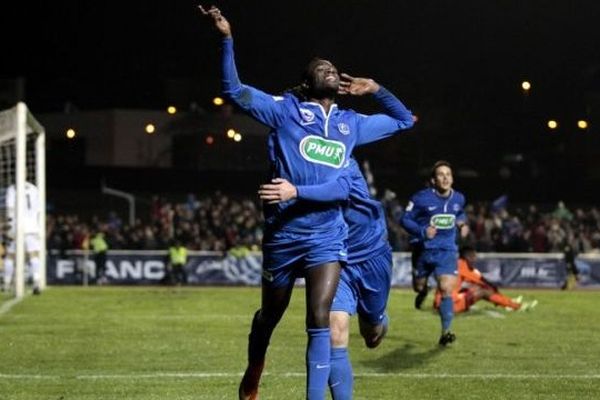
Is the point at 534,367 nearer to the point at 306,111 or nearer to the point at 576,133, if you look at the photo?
the point at 306,111

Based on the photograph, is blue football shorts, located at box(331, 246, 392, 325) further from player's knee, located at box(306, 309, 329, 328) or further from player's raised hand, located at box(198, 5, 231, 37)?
player's raised hand, located at box(198, 5, 231, 37)

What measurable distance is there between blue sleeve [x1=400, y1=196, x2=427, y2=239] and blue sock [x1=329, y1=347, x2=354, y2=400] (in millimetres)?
6837

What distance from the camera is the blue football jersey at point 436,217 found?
13820 mm

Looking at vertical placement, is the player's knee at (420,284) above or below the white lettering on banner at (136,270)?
below

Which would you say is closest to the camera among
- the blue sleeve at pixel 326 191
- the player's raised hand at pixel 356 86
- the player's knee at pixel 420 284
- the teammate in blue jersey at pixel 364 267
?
the blue sleeve at pixel 326 191

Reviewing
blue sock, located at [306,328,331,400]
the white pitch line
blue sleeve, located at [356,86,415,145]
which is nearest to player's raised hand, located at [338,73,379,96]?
blue sleeve, located at [356,86,415,145]

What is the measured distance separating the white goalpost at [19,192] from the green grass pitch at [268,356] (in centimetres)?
233

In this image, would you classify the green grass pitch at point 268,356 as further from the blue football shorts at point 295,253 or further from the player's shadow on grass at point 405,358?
the blue football shorts at point 295,253

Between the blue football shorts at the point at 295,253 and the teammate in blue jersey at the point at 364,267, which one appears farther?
the teammate in blue jersey at the point at 364,267

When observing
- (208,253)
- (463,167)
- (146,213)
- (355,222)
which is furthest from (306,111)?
(463,167)

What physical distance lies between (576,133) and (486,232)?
916 centimetres

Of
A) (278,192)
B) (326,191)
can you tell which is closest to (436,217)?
(326,191)

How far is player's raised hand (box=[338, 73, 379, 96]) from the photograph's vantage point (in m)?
7.41

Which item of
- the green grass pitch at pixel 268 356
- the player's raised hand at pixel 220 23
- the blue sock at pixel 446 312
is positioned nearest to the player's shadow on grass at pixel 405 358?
the green grass pitch at pixel 268 356
